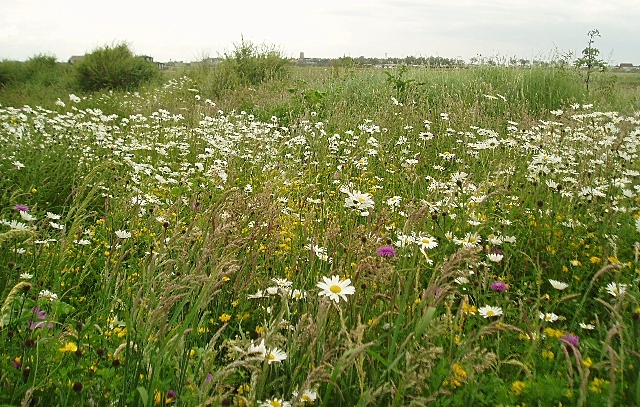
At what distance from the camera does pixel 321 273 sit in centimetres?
217

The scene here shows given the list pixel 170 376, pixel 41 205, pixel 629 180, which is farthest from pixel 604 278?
pixel 41 205

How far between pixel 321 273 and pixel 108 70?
55.0 ft

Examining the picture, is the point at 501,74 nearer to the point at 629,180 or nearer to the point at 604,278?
the point at 629,180

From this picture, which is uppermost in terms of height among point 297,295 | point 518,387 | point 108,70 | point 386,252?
point 108,70

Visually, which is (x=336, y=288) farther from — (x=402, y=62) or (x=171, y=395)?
(x=402, y=62)

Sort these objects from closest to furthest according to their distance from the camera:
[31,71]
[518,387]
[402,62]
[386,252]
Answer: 1. [518,387]
2. [386,252]
3. [402,62]
4. [31,71]

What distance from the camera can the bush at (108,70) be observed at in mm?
16484

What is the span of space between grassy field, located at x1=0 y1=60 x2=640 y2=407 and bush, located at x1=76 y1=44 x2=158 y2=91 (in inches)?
469

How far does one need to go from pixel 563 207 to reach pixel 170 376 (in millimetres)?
2561

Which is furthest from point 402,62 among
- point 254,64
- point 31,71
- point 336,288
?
point 31,71

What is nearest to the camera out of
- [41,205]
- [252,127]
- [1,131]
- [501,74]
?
[41,205]

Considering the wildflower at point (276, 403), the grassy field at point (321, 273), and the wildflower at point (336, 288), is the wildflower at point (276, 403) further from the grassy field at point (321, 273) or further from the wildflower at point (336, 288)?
the wildflower at point (336, 288)

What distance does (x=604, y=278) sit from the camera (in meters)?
2.47

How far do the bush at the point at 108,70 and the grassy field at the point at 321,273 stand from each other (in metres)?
11.9
